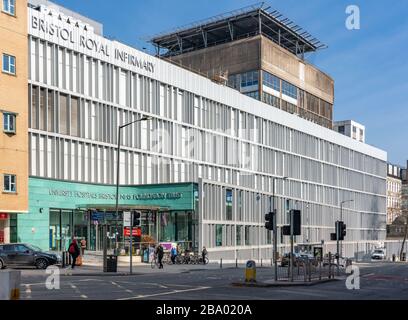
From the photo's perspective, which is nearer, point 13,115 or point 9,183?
point 9,183

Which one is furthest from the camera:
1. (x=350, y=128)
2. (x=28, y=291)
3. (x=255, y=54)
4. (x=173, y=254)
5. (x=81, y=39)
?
(x=350, y=128)

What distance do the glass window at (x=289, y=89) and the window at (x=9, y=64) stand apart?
61.4m

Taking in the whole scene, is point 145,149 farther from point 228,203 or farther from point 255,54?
point 255,54

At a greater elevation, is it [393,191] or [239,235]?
[393,191]

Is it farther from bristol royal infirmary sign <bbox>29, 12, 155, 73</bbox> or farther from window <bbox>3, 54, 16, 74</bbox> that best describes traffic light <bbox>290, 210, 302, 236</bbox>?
bristol royal infirmary sign <bbox>29, 12, 155, 73</bbox>

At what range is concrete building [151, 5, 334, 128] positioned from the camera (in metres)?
95.3

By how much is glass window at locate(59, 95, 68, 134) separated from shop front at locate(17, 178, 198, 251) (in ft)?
15.8

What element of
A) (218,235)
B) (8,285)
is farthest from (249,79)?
(8,285)

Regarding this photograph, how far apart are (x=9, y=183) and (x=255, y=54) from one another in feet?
184

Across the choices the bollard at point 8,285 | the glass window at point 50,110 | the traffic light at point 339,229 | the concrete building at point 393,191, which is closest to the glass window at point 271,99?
the glass window at point 50,110

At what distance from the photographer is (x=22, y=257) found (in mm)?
36625

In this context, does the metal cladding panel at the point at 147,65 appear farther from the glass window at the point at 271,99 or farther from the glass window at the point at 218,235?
the glass window at the point at 218,235

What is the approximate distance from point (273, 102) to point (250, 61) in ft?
25.1

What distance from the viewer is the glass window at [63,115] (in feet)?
181
